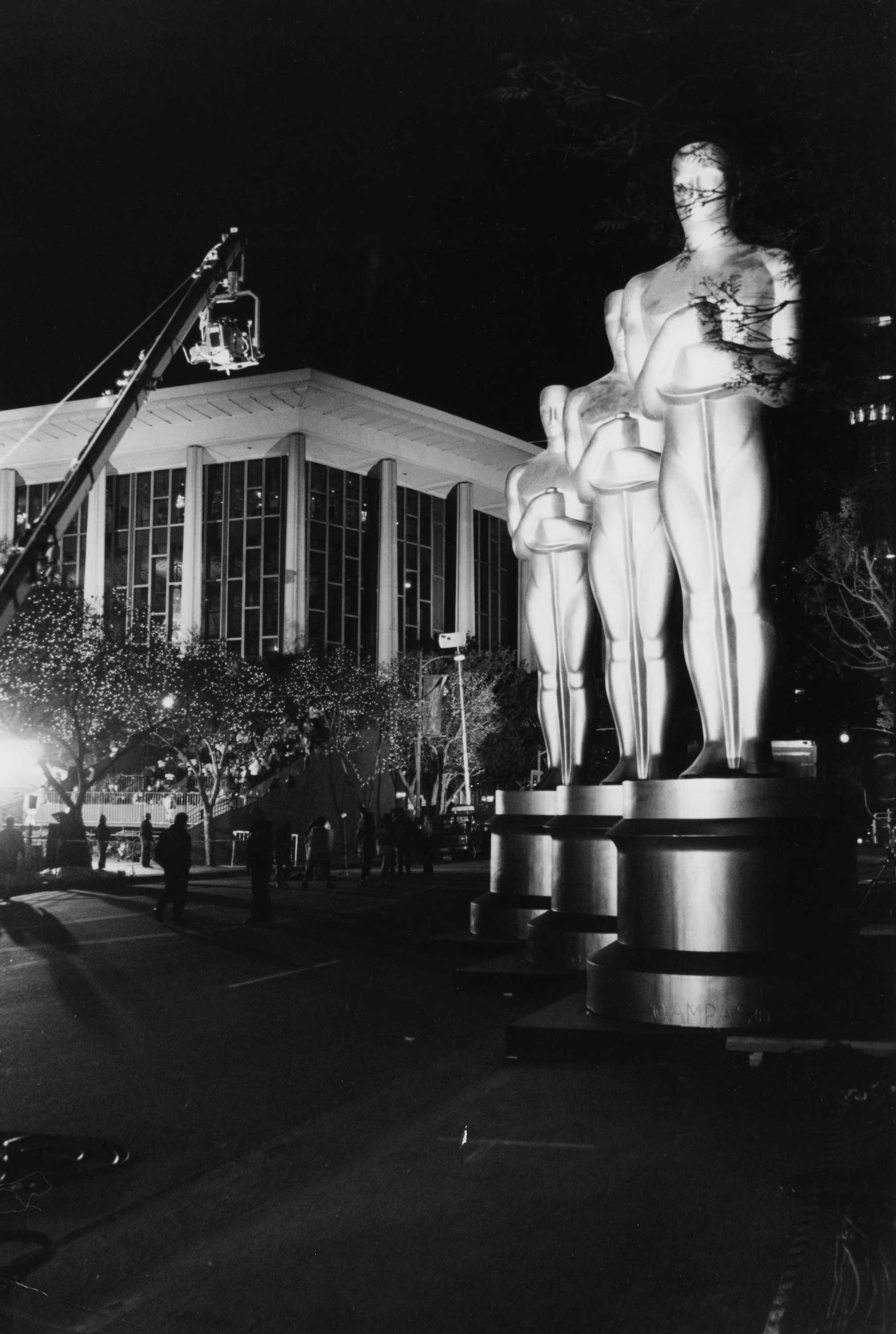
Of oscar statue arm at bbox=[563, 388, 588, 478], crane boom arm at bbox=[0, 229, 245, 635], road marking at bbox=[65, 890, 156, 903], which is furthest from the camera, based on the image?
road marking at bbox=[65, 890, 156, 903]

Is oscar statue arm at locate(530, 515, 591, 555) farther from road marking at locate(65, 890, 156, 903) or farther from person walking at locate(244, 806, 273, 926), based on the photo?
road marking at locate(65, 890, 156, 903)

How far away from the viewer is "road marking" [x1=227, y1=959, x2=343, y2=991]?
12.9 m

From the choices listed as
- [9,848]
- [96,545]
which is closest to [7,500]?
[96,545]

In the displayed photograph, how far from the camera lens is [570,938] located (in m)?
11.3

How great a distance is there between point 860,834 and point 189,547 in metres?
60.1

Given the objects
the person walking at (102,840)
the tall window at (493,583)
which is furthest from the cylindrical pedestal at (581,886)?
the tall window at (493,583)

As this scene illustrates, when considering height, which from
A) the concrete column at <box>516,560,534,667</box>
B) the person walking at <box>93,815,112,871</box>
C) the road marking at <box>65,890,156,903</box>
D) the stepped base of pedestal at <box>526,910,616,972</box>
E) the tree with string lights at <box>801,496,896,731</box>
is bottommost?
the road marking at <box>65,890,156,903</box>

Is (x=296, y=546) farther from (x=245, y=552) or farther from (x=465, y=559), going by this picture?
(x=465, y=559)

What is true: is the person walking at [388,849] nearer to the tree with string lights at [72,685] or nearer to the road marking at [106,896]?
the road marking at [106,896]

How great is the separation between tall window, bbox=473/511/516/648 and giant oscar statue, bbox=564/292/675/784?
63.6m

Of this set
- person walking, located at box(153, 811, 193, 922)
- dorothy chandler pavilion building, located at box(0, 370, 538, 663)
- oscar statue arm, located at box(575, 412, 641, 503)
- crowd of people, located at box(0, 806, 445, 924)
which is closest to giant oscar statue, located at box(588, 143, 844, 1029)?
oscar statue arm, located at box(575, 412, 641, 503)

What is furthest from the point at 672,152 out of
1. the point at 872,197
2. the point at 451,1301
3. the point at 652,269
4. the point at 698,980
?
the point at 451,1301

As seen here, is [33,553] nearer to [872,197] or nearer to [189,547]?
[872,197]

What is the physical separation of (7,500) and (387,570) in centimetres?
2103
